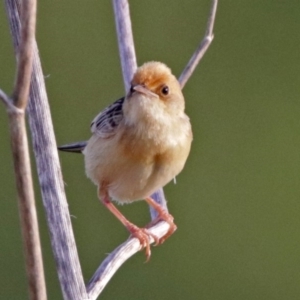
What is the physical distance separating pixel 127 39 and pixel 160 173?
45cm

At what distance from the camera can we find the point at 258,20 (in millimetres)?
4660

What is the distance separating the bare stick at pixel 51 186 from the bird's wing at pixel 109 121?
88 cm

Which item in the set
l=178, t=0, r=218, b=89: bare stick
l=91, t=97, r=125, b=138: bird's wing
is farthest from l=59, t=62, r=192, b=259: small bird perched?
l=178, t=0, r=218, b=89: bare stick

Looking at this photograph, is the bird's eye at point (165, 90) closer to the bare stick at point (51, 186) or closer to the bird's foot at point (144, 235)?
the bird's foot at point (144, 235)

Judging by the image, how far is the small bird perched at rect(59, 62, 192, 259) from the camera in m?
2.50

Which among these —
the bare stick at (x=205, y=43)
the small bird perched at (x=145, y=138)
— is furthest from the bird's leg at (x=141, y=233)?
the bare stick at (x=205, y=43)

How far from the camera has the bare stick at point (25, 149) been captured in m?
1.44

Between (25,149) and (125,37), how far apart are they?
3.63 feet

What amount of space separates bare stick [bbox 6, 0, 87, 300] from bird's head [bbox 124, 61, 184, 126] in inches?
27.2

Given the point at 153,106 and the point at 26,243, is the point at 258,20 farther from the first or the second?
the point at 26,243

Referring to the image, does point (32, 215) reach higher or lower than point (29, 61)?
lower

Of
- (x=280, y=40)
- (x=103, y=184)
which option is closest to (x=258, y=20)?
(x=280, y=40)

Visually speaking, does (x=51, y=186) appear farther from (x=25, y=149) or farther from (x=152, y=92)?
(x=152, y=92)

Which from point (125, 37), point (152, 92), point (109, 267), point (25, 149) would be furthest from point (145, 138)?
point (25, 149)
